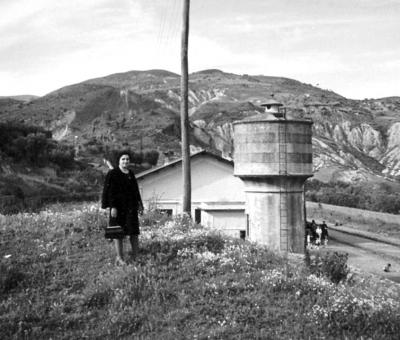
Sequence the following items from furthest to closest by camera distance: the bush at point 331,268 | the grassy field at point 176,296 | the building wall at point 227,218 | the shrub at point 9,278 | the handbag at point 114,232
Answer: the building wall at point 227,218 < the bush at point 331,268 < the handbag at point 114,232 < the shrub at point 9,278 < the grassy field at point 176,296

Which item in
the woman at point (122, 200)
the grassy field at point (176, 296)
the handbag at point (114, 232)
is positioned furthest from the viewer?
the woman at point (122, 200)

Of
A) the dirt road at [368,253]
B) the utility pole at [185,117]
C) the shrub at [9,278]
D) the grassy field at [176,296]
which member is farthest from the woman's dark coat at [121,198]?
the dirt road at [368,253]

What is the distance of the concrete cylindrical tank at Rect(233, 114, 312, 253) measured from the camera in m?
16.3

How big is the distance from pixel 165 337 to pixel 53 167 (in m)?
60.7

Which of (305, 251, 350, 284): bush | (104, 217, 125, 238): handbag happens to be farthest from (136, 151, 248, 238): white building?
(104, 217, 125, 238): handbag

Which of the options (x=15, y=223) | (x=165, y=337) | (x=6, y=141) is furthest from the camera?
(x=6, y=141)

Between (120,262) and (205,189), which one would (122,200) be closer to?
(120,262)

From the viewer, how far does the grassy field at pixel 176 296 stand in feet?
22.7

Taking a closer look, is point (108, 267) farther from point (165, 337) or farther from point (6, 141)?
point (6, 141)

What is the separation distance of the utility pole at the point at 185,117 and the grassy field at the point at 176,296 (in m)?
7.70

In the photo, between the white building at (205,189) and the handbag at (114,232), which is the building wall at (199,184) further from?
the handbag at (114,232)

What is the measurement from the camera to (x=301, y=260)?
11.3 m

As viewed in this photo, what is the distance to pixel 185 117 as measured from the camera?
18.9 m

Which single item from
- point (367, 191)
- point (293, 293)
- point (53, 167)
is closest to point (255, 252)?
point (293, 293)
